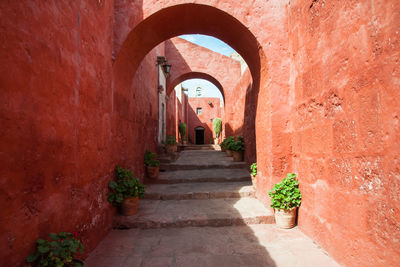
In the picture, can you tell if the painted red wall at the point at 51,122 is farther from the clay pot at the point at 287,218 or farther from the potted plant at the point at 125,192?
the clay pot at the point at 287,218

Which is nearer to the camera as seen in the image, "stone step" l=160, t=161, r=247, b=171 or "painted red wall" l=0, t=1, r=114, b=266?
"painted red wall" l=0, t=1, r=114, b=266

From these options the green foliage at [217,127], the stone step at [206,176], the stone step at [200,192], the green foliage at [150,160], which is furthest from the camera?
the green foliage at [217,127]

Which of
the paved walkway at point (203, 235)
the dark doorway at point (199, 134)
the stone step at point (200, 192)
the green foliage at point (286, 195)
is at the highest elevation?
the dark doorway at point (199, 134)

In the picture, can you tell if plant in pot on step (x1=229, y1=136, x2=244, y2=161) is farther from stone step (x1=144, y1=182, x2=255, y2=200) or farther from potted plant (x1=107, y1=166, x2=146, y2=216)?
potted plant (x1=107, y1=166, x2=146, y2=216)

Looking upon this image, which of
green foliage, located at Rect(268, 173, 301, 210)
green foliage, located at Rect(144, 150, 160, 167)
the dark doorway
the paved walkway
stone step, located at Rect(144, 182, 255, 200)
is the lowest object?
the paved walkway

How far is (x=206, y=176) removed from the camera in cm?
573

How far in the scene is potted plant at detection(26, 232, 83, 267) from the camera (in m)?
1.63

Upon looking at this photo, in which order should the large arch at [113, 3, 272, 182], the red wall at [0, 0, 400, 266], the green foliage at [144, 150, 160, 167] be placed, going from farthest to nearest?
1. the green foliage at [144, 150, 160, 167]
2. the large arch at [113, 3, 272, 182]
3. the red wall at [0, 0, 400, 266]

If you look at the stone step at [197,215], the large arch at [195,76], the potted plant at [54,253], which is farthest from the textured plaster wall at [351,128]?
the large arch at [195,76]

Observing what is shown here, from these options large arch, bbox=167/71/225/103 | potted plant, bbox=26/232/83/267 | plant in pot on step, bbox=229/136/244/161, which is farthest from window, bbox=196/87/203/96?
potted plant, bbox=26/232/83/267

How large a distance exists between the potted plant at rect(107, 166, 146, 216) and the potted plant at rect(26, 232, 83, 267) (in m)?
1.53

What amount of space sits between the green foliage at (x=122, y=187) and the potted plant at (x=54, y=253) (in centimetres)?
148

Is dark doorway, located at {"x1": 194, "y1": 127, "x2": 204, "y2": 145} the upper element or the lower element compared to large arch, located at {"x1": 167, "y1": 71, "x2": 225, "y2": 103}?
lower

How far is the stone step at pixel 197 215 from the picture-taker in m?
3.29
